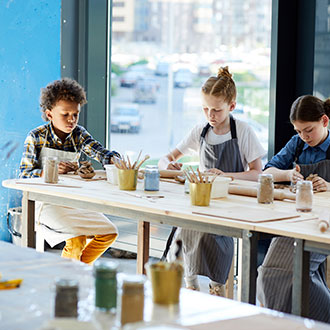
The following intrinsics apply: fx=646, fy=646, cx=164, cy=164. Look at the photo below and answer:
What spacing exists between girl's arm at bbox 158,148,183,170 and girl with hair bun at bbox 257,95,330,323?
0.54m

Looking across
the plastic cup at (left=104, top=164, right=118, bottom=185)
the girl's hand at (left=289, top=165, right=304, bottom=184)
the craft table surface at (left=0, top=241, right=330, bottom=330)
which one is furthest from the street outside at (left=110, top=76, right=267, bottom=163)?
the craft table surface at (left=0, top=241, right=330, bottom=330)

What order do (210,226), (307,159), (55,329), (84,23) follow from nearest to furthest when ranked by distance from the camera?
(55,329)
(210,226)
(307,159)
(84,23)

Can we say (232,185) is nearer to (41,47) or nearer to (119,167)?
(119,167)

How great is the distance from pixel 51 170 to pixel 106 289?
199 centimetres

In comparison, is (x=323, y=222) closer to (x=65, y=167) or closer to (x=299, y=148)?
(x=299, y=148)

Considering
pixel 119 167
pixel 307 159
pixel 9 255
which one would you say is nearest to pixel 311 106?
pixel 307 159

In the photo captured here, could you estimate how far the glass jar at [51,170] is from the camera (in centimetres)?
341

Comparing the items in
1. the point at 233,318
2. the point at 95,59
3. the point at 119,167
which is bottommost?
the point at 233,318

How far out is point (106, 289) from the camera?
151 cm

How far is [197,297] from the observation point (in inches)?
65.1

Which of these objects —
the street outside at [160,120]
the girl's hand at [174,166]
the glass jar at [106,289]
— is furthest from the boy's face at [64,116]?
the glass jar at [106,289]

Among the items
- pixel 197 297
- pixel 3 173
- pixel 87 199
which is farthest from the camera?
pixel 3 173

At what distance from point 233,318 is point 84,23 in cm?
393

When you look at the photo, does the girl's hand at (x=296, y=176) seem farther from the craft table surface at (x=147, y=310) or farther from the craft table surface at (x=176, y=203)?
the craft table surface at (x=147, y=310)
